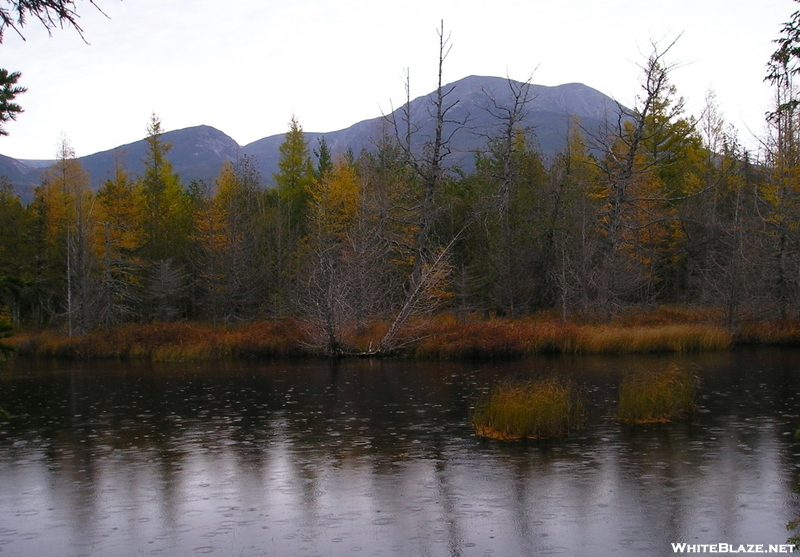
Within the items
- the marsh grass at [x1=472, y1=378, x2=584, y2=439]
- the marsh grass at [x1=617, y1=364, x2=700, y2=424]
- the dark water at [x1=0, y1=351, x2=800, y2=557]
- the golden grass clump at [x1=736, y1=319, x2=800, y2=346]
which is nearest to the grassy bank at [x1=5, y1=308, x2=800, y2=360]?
the golden grass clump at [x1=736, y1=319, x2=800, y2=346]

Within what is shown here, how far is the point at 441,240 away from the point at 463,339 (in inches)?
562

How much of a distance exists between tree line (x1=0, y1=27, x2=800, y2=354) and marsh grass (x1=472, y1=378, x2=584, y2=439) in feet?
52.9

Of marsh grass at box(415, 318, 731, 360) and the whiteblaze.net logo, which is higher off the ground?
marsh grass at box(415, 318, 731, 360)

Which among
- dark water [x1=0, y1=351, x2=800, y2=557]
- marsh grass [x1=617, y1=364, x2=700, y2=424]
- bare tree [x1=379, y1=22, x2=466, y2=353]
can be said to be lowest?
dark water [x1=0, y1=351, x2=800, y2=557]

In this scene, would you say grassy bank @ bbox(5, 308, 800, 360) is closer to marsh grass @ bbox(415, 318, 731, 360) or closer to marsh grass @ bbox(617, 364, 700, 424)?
marsh grass @ bbox(415, 318, 731, 360)

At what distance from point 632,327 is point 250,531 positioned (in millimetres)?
26510

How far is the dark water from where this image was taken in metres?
9.07

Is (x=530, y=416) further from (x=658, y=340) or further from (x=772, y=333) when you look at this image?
(x=772, y=333)

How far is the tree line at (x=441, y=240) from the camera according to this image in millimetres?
34750

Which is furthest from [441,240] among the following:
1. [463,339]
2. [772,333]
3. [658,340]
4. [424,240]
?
[772,333]

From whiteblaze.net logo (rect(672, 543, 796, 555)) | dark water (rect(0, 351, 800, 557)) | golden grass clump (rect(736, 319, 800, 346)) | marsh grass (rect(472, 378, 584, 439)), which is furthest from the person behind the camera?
golden grass clump (rect(736, 319, 800, 346))

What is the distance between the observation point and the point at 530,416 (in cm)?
1460

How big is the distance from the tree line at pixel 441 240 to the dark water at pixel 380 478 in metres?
13.7

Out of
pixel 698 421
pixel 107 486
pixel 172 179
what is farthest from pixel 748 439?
pixel 172 179
